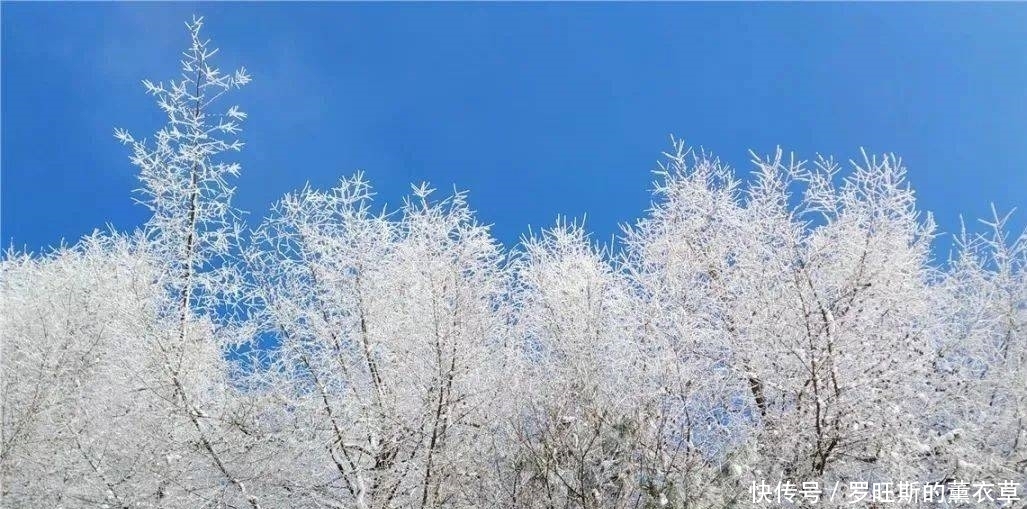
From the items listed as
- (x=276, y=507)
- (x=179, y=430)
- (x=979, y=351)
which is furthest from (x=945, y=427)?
(x=179, y=430)

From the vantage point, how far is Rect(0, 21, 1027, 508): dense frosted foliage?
6.68 meters

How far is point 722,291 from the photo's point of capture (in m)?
8.22

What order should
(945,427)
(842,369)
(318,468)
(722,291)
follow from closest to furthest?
(842,369), (945,427), (318,468), (722,291)

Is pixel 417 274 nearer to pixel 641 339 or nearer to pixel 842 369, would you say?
pixel 641 339

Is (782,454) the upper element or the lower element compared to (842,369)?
lower

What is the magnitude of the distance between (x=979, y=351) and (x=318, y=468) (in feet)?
22.0

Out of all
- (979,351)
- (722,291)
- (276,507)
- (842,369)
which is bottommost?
(276,507)

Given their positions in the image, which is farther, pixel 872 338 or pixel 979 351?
Result: pixel 979 351

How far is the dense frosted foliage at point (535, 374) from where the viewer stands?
668 centimetres

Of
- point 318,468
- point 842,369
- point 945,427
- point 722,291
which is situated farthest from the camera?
point 722,291

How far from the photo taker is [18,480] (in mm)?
9289

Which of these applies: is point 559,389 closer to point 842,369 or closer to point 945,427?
point 842,369

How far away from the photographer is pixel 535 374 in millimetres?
8391

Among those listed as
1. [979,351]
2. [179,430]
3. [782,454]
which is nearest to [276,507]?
[179,430]
